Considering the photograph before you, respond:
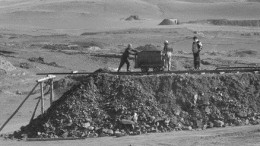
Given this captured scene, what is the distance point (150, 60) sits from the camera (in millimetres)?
23859

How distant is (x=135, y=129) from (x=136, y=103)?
77cm

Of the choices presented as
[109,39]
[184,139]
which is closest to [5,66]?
[184,139]

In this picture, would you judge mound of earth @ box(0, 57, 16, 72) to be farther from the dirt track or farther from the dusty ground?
the dirt track

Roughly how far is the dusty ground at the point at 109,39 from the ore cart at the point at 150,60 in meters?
4.51

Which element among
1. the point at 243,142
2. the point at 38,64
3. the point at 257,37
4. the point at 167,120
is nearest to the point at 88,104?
the point at 167,120

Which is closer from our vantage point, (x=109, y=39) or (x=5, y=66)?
(x=5, y=66)

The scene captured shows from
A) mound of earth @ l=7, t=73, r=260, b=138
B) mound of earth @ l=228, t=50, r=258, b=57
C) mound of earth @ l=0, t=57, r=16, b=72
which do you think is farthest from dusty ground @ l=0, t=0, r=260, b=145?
mound of earth @ l=7, t=73, r=260, b=138

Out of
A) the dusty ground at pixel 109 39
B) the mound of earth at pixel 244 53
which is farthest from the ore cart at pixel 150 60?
the mound of earth at pixel 244 53

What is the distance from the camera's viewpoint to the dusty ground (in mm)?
26534

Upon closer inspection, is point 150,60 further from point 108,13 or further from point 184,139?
point 108,13

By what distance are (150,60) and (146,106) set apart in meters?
4.09

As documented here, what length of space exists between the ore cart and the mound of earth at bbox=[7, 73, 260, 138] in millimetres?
2867

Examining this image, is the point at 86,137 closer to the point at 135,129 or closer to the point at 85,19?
the point at 135,129

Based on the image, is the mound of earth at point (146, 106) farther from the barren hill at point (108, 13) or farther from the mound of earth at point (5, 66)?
the barren hill at point (108, 13)
